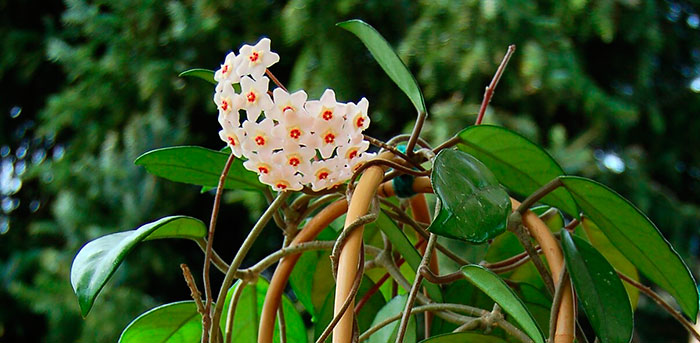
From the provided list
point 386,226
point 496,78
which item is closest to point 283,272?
point 386,226

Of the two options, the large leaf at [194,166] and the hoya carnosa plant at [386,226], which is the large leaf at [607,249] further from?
the large leaf at [194,166]

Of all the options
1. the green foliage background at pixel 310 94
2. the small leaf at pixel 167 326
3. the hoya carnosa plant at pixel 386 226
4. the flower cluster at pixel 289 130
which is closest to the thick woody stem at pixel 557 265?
the hoya carnosa plant at pixel 386 226

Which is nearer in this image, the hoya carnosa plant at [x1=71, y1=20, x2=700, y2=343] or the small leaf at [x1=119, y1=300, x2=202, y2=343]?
the hoya carnosa plant at [x1=71, y1=20, x2=700, y2=343]

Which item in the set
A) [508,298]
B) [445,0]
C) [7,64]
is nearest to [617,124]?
[445,0]

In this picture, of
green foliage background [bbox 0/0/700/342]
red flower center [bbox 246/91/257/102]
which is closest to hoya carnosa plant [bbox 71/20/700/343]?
red flower center [bbox 246/91/257/102]

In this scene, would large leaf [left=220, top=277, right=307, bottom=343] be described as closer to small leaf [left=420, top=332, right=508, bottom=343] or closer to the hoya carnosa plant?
the hoya carnosa plant

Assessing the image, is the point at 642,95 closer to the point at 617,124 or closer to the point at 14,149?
the point at 617,124
